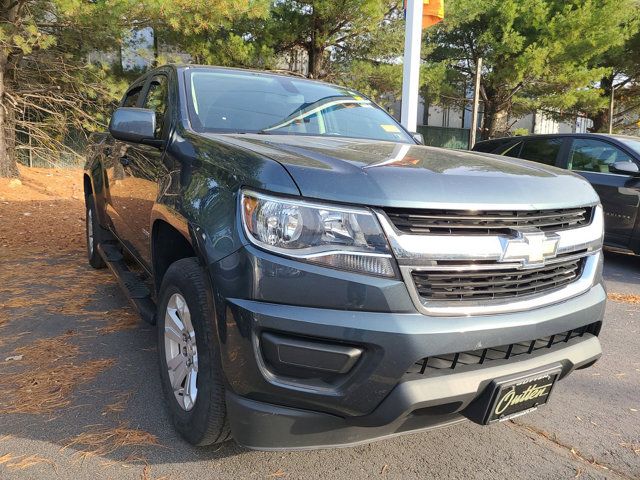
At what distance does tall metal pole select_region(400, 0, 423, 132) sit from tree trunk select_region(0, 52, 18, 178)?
7476 mm

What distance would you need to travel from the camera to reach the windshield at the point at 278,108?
2.93 meters

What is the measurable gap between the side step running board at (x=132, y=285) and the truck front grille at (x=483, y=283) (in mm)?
1656

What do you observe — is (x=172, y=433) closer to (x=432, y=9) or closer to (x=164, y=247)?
(x=164, y=247)

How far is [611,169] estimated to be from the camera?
6352 millimetres

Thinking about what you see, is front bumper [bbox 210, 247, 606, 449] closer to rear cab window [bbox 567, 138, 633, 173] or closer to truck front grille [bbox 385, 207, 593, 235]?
truck front grille [bbox 385, 207, 593, 235]

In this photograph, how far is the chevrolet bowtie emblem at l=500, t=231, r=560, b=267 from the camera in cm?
190

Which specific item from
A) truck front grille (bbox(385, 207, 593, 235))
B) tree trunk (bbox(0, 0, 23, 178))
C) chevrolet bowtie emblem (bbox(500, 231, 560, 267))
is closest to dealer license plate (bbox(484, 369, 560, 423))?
chevrolet bowtie emblem (bbox(500, 231, 560, 267))

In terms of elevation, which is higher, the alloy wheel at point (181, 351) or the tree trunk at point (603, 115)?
the tree trunk at point (603, 115)

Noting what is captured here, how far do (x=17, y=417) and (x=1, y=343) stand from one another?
1082 millimetres

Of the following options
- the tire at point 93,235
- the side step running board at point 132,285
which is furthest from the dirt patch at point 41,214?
the side step running board at point 132,285

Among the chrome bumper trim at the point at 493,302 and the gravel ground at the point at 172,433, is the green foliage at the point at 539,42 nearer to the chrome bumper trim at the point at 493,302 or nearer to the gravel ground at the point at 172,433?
the gravel ground at the point at 172,433

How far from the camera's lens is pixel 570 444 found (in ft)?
8.32

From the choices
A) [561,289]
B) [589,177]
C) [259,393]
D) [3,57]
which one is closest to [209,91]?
[259,393]

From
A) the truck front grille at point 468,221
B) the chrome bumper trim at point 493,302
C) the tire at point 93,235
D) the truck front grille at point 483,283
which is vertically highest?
the truck front grille at point 468,221
